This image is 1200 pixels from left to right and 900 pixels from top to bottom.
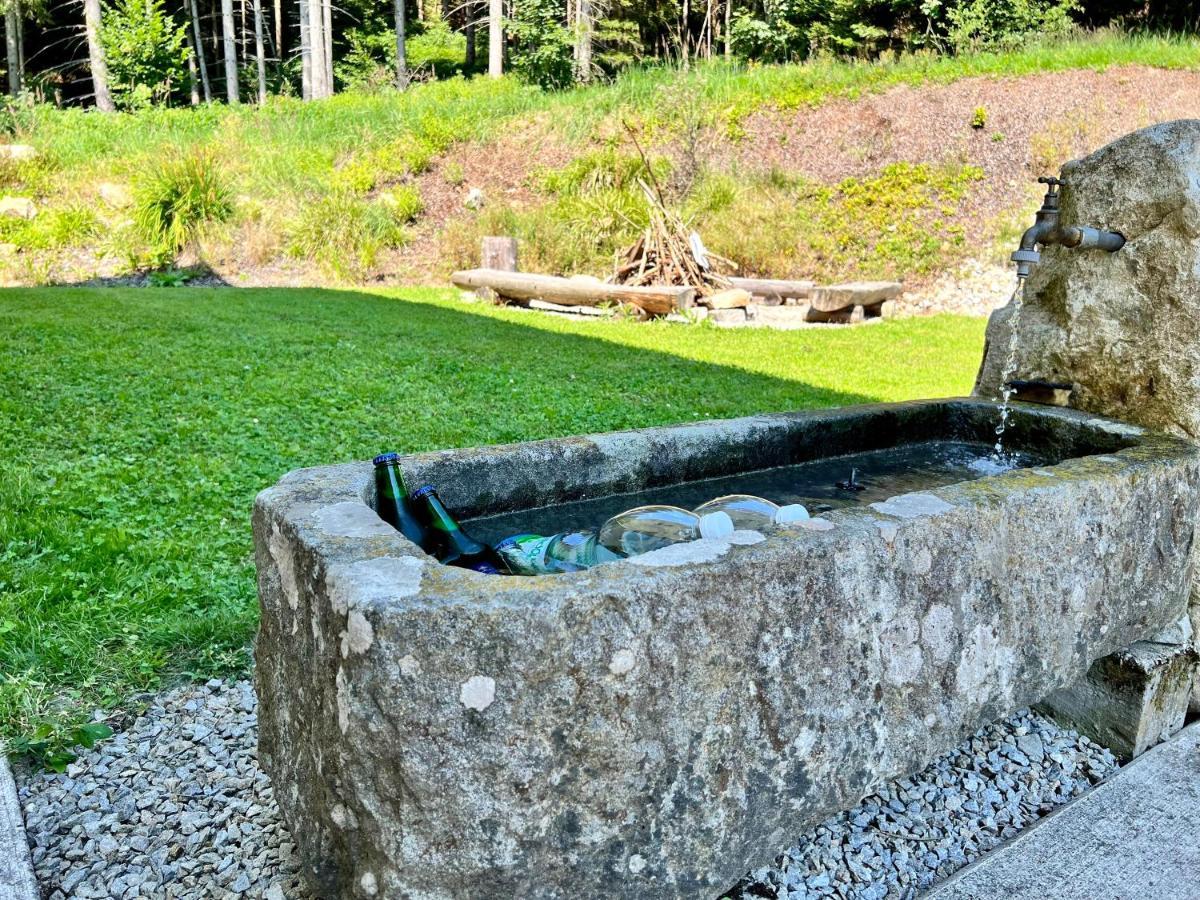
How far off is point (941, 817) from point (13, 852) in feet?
6.81

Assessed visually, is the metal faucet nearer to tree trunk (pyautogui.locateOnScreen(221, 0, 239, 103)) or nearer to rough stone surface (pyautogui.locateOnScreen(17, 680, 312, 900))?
rough stone surface (pyautogui.locateOnScreen(17, 680, 312, 900))

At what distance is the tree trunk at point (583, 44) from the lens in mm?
20297

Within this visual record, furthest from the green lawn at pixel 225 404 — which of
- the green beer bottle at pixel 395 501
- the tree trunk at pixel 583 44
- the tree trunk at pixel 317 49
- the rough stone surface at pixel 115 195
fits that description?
the tree trunk at pixel 317 49

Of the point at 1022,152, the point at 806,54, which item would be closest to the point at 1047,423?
the point at 1022,152

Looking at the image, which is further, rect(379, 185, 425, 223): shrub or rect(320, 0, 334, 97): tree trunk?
rect(320, 0, 334, 97): tree trunk

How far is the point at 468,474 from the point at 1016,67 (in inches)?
638

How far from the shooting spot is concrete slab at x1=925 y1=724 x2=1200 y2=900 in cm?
185

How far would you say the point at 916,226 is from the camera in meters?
12.9

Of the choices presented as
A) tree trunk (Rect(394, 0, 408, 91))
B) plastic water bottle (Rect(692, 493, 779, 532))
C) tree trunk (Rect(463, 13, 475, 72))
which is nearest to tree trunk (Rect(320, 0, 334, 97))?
tree trunk (Rect(394, 0, 408, 91))

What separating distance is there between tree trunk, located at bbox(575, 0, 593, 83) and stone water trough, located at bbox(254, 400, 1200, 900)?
66.1 ft

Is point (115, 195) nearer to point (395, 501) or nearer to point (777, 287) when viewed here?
point (777, 287)

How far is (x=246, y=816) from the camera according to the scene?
2.04m

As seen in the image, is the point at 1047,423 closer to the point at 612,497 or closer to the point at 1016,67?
the point at 612,497

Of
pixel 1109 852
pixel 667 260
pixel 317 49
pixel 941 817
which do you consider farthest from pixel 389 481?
pixel 317 49
